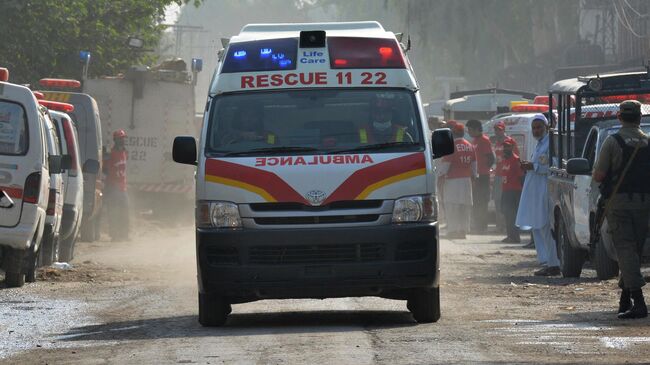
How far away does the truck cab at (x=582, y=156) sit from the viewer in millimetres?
16719

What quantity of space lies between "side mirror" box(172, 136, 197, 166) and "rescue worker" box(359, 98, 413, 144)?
130cm

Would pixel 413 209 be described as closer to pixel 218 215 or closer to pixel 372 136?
pixel 372 136

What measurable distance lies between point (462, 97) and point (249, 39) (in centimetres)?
2796

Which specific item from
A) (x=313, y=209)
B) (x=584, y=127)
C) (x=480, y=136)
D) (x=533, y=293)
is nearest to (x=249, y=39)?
(x=313, y=209)

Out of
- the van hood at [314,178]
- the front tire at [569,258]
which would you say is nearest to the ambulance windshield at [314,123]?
the van hood at [314,178]

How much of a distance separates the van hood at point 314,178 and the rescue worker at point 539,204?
680cm

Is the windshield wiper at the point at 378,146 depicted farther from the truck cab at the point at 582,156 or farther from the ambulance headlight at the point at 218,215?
the truck cab at the point at 582,156

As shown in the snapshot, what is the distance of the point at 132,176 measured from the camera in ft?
106

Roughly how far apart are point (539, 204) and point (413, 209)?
22.9 feet

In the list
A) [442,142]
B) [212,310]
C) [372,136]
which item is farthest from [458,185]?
[212,310]

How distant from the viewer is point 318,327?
12570 mm

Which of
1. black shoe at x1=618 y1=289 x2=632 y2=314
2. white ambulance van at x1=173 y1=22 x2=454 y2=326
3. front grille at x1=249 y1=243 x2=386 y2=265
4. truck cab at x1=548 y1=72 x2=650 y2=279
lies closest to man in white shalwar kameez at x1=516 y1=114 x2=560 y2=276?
truck cab at x1=548 y1=72 x2=650 y2=279

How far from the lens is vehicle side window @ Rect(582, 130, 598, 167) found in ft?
55.8

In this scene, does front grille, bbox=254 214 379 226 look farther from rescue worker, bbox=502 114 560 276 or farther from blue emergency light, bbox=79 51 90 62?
blue emergency light, bbox=79 51 90 62
